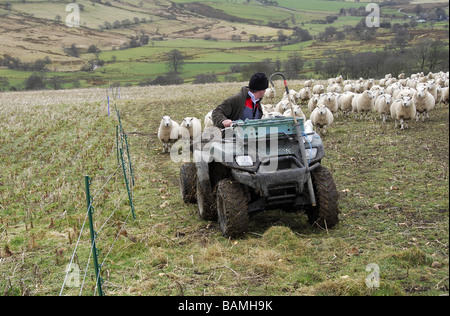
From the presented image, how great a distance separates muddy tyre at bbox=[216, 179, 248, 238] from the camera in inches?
228

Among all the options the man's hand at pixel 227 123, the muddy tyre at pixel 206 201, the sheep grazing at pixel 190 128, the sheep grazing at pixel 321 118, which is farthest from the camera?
the sheep grazing at pixel 321 118

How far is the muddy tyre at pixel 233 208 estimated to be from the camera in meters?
5.80

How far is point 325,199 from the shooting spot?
5.96 metres

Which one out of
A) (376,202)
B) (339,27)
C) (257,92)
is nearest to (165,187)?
(257,92)

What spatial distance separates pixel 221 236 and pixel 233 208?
0.70 meters

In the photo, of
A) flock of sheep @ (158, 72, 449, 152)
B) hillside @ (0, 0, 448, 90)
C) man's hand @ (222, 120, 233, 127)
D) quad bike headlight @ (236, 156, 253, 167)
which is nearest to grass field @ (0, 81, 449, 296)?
quad bike headlight @ (236, 156, 253, 167)

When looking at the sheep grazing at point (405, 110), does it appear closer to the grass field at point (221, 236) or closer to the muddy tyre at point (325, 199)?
the grass field at point (221, 236)

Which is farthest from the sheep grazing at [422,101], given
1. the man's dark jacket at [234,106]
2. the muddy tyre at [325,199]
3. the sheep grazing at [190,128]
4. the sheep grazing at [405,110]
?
the muddy tyre at [325,199]

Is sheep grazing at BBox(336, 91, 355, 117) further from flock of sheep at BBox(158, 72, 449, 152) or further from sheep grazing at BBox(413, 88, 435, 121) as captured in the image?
sheep grazing at BBox(413, 88, 435, 121)

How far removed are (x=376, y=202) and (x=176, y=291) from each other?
4.23 m

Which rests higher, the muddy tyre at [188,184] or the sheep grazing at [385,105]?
the sheep grazing at [385,105]

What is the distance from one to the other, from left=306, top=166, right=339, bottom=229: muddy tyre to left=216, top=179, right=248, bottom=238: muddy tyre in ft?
3.42

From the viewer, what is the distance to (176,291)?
4.59 m
